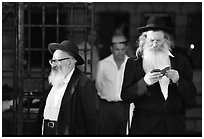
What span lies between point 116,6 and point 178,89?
6.23 feet

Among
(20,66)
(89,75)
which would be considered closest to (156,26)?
(89,75)

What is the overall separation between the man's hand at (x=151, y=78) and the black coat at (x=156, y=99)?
36mm

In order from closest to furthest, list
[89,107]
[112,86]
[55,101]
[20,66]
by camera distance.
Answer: [89,107] < [55,101] < [20,66] < [112,86]

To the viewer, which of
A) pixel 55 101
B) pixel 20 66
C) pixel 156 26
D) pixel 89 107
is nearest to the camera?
pixel 89 107

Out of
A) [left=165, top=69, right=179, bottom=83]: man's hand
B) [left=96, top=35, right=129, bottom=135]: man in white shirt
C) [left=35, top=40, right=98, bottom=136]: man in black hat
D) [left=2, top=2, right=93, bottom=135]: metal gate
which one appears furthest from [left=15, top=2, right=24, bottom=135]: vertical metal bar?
[left=165, top=69, right=179, bottom=83]: man's hand

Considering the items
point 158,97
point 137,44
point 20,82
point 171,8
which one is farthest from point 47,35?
point 171,8

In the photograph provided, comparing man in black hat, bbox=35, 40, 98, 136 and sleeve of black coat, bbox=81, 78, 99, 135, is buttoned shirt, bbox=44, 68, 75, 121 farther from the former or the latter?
sleeve of black coat, bbox=81, 78, 99, 135

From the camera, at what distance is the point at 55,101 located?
4496mm

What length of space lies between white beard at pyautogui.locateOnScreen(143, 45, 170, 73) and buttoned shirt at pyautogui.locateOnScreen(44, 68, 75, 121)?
683 millimetres

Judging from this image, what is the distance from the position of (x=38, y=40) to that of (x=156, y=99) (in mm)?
1322

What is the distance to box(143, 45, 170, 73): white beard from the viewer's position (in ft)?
15.0

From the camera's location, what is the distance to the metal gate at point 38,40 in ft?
15.9

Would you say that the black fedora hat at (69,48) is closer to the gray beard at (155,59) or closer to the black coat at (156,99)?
the black coat at (156,99)

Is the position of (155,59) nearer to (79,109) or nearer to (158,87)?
(158,87)
